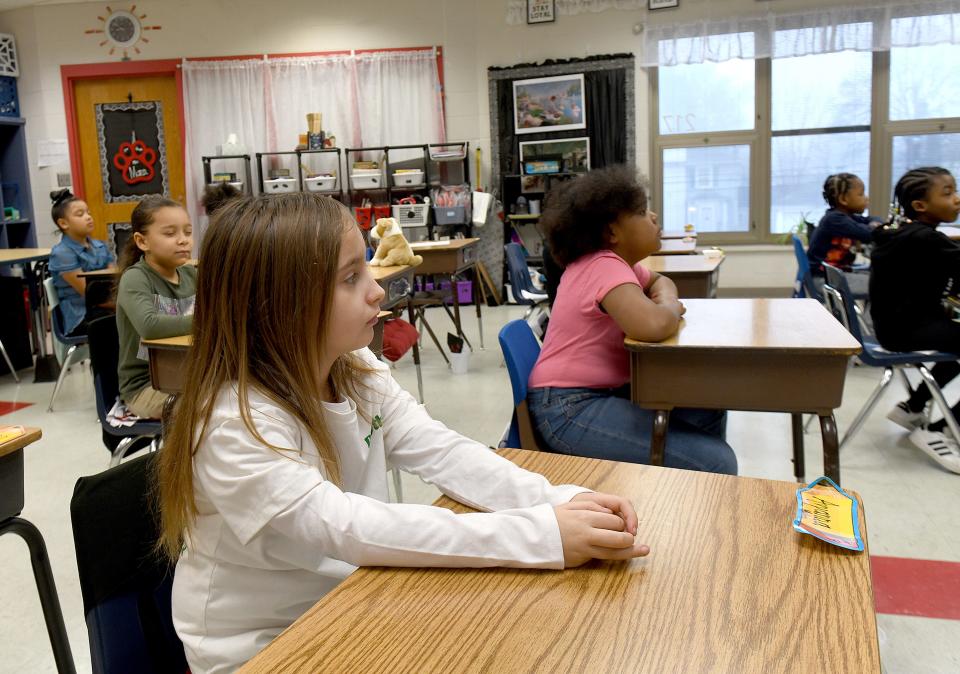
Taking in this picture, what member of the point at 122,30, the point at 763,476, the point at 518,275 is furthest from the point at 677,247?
the point at 122,30

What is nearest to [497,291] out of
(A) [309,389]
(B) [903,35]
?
(B) [903,35]

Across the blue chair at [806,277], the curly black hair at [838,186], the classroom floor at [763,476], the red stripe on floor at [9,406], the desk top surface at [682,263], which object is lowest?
the classroom floor at [763,476]

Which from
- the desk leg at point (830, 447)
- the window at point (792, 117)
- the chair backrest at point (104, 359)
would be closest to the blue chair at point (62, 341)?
the chair backrest at point (104, 359)

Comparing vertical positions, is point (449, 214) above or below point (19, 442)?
above

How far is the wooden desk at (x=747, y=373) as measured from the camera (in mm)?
1949

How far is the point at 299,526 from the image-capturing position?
2.99 ft

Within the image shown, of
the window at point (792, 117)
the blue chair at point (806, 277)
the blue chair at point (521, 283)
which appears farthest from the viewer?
the window at point (792, 117)

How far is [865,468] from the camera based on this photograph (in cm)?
308

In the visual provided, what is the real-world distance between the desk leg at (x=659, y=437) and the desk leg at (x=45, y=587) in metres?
1.30

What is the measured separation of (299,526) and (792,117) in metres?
7.58

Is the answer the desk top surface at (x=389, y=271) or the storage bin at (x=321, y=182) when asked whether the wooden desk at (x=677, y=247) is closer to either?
the desk top surface at (x=389, y=271)

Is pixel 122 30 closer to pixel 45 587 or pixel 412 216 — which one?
pixel 412 216

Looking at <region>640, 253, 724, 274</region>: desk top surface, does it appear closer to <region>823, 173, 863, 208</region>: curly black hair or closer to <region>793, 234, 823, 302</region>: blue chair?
<region>793, 234, 823, 302</region>: blue chair

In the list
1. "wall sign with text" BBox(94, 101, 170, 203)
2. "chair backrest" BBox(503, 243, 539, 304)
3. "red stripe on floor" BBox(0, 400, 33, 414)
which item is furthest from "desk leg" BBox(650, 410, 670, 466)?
"wall sign with text" BBox(94, 101, 170, 203)
